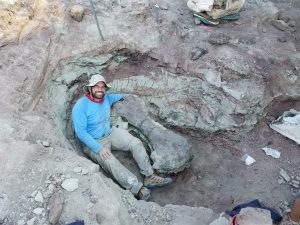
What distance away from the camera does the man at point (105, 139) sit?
5.71 metres

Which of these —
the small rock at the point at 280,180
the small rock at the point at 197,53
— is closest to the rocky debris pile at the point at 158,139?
the small rock at the point at 197,53

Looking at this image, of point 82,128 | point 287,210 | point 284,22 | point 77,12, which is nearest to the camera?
point 287,210

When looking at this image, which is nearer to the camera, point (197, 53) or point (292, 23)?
point (197, 53)

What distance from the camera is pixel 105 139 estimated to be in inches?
241

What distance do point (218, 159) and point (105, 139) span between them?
6.27 feet

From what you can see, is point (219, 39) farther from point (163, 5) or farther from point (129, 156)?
point (129, 156)

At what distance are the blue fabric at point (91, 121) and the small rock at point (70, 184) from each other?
0.97 metres

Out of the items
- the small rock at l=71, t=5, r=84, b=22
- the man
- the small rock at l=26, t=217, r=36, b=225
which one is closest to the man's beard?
the man

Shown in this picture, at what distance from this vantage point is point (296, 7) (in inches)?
332

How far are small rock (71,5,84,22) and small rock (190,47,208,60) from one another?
2016mm

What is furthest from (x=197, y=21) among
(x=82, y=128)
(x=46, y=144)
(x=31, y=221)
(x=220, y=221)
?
(x=31, y=221)

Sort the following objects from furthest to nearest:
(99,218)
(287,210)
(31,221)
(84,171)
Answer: (287,210) → (84,171) → (99,218) → (31,221)

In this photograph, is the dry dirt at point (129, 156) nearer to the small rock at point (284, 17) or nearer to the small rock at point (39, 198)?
the small rock at point (39, 198)

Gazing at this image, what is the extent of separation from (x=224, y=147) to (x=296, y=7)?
3759 mm
